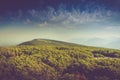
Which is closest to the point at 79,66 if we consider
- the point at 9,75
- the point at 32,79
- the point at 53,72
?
the point at 53,72

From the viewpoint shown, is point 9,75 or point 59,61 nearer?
point 9,75

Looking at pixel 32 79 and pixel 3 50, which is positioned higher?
pixel 3 50

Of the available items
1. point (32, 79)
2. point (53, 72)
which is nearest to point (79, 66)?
point (53, 72)

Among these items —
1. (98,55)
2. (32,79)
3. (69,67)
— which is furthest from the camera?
(98,55)

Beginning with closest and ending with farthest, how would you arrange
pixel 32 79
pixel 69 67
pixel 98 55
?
pixel 32 79 < pixel 69 67 < pixel 98 55

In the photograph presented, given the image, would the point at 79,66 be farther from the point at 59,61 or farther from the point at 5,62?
the point at 5,62
